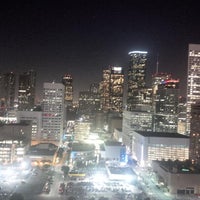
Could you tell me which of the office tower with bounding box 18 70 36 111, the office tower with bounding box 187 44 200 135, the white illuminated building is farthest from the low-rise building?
the office tower with bounding box 18 70 36 111

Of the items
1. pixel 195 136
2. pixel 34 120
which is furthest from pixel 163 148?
pixel 34 120

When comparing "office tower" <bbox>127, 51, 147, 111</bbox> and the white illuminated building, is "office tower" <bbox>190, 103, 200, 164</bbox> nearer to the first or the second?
→ the white illuminated building

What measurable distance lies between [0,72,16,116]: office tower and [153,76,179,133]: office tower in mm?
16519

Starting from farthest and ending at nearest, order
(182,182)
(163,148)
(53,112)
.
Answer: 1. (53,112)
2. (163,148)
3. (182,182)

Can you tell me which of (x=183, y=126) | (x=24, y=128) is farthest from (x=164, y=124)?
(x=24, y=128)

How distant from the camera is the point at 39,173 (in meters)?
21.0

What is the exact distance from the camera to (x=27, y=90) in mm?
49750

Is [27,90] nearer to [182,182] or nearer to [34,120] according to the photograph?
[34,120]

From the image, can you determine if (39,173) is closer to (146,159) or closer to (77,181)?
(77,181)

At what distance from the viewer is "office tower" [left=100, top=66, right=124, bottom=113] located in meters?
54.2

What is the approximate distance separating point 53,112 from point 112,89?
2314 cm

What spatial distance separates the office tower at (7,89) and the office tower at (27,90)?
89 cm

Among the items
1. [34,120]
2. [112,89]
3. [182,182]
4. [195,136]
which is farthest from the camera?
[112,89]

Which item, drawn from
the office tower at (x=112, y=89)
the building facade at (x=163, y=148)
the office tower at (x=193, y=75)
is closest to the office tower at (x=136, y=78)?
the office tower at (x=112, y=89)
